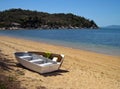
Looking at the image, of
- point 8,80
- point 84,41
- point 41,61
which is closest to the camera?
point 8,80

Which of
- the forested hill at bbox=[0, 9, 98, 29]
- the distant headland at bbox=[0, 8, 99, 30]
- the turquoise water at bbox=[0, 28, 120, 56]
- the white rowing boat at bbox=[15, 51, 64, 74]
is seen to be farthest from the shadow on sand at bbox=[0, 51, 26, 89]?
the forested hill at bbox=[0, 9, 98, 29]

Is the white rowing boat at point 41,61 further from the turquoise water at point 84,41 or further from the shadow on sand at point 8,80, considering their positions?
the turquoise water at point 84,41

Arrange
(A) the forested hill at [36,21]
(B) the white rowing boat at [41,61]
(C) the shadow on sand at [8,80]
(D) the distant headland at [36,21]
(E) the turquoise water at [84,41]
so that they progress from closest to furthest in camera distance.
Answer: (C) the shadow on sand at [8,80] → (B) the white rowing boat at [41,61] → (E) the turquoise water at [84,41] → (D) the distant headland at [36,21] → (A) the forested hill at [36,21]

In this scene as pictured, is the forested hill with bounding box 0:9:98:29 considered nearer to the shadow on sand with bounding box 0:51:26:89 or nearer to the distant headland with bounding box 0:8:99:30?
the distant headland with bounding box 0:8:99:30

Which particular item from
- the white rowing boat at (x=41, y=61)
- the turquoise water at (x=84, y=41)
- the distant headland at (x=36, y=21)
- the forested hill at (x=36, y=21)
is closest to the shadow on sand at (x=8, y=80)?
the white rowing boat at (x=41, y=61)

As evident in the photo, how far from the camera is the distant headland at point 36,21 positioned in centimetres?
12744

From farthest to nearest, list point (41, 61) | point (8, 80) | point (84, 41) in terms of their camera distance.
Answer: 1. point (84, 41)
2. point (41, 61)
3. point (8, 80)

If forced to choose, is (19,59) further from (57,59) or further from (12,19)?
(12,19)

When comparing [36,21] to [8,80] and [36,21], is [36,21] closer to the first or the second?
[36,21]

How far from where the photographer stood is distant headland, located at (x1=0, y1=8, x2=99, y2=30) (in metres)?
127

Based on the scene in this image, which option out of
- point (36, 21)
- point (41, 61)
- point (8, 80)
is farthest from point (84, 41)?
point (36, 21)

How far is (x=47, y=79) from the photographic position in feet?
35.9

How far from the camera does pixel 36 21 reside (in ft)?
436

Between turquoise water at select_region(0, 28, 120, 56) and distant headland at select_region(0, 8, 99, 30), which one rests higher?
distant headland at select_region(0, 8, 99, 30)
